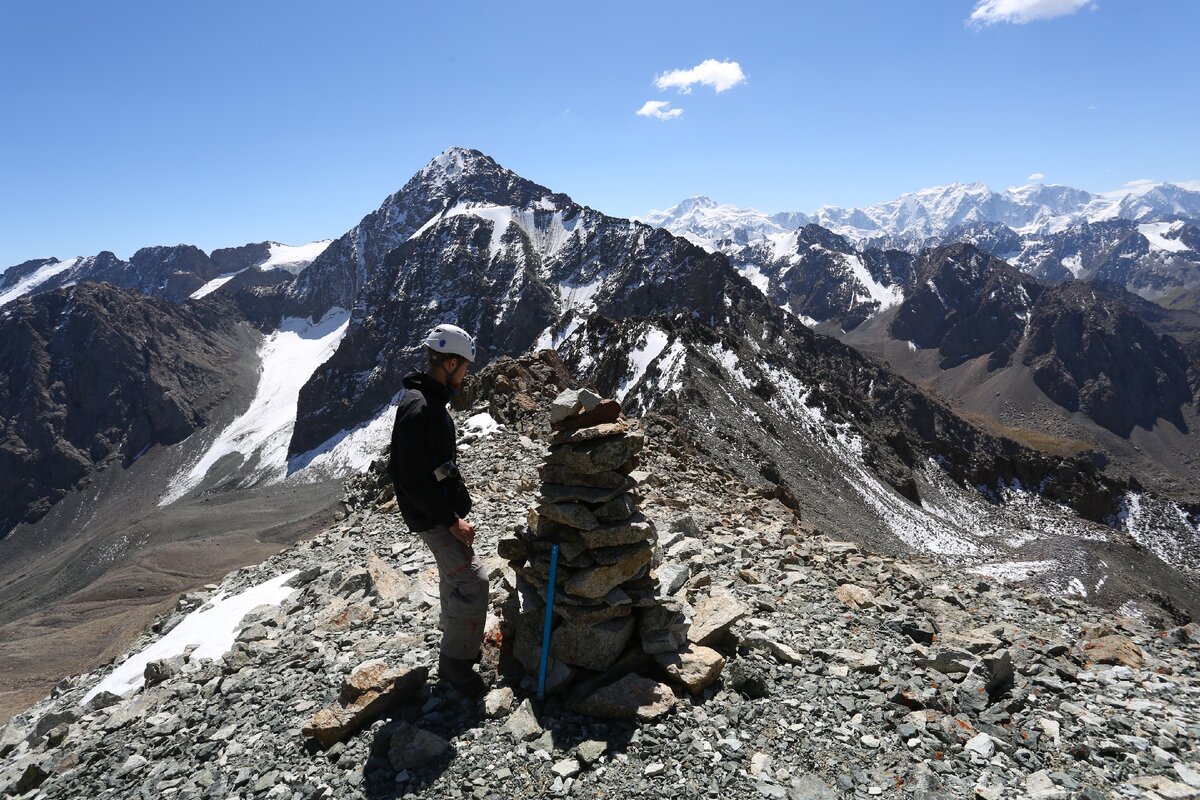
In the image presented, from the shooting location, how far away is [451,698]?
826 cm

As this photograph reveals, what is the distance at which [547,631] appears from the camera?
27.0ft

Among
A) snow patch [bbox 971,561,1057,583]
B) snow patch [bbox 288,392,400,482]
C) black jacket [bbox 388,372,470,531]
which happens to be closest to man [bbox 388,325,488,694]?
black jacket [bbox 388,372,470,531]

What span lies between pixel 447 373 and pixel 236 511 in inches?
6481

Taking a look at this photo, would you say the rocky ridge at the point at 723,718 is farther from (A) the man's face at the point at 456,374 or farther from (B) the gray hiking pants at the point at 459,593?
(A) the man's face at the point at 456,374

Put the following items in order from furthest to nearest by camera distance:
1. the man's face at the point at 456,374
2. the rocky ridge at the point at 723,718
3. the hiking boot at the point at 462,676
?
the hiking boot at the point at 462,676 < the man's face at the point at 456,374 < the rocky ridge at the point at 723,718

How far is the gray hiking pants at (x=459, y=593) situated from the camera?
7.99 metres

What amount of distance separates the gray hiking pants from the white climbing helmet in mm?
2233

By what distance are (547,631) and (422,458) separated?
9.41ft

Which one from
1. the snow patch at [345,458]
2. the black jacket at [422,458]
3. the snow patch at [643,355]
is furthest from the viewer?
the snow patch at [345,458]

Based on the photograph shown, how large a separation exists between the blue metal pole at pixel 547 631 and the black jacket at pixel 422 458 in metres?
1.48

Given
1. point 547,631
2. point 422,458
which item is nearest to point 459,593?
point 547,631

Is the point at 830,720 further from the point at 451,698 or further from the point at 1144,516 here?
the point at 1144,516

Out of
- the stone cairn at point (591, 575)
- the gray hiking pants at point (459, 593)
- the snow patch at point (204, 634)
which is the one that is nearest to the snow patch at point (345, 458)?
the snow patch at point (204, 634)

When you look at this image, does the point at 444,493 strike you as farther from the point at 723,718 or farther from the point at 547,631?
the point at 723,718
